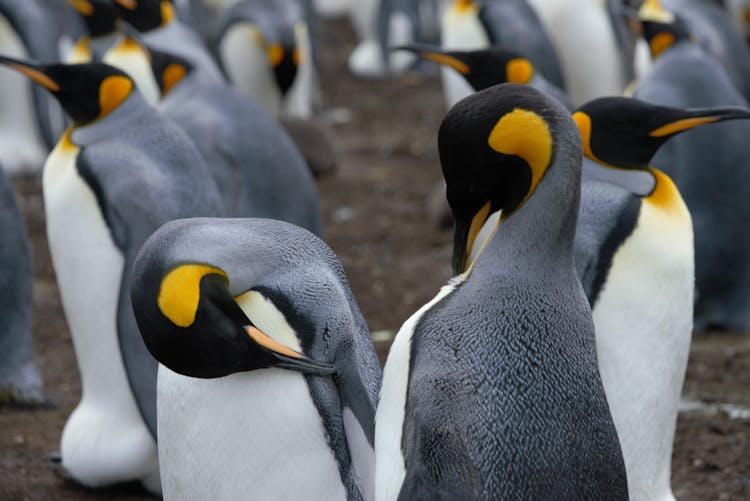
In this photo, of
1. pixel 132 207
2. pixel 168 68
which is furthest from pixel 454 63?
pixel 168 68

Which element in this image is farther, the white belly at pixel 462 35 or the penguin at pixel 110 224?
the white belly at pixel 462 35

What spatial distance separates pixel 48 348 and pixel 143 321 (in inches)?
114

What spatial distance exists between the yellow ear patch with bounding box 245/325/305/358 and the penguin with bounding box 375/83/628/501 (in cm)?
23

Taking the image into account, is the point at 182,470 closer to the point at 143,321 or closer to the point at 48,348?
the point at 143,321

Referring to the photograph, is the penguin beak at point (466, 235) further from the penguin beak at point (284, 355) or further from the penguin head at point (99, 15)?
the penguin head at point (99, 15)

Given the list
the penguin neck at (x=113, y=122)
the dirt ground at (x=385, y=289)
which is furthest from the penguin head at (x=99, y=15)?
the penguin neck at (x=113, y=122)

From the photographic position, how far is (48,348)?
527 cm

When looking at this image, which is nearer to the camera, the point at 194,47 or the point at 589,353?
the point at 589,353

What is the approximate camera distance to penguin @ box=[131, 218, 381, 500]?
253cm

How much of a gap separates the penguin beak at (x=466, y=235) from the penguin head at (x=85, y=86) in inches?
61.7

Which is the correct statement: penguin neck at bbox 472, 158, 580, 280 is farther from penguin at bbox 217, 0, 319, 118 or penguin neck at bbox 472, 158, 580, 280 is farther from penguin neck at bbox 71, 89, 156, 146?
penguin at bbox 217, 0, 319, 118

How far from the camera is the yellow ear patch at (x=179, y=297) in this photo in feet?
8.16

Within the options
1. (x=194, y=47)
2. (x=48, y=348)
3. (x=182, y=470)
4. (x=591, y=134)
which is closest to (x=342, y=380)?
(x=182, y=470)

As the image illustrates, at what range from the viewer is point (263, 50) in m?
8.23
